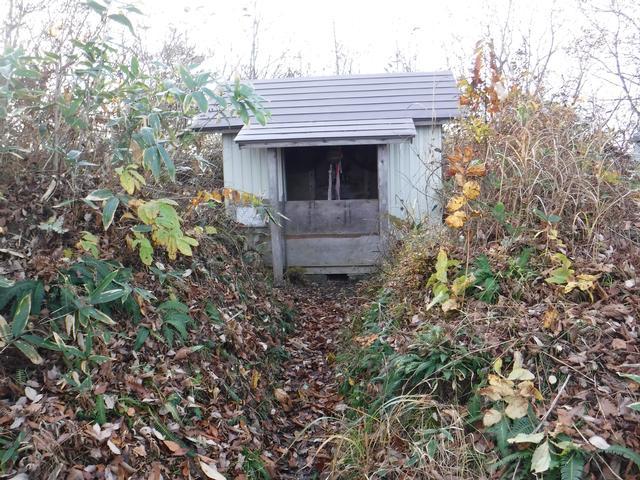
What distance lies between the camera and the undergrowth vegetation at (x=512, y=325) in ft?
10.1

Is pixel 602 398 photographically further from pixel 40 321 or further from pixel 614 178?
pixel 40 321

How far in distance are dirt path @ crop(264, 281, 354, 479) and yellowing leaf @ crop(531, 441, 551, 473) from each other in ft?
4.44

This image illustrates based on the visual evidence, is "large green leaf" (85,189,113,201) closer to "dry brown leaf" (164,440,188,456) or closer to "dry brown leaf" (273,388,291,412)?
"dry brown leaf" (164,440,188,456)

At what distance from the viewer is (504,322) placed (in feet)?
12.4

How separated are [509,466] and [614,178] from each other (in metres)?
2.63

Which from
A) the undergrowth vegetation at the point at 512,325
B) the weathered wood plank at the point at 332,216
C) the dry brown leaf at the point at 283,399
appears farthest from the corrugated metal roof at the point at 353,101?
the dry brown leaf at the point at 283,399

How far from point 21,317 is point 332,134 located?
5243 millimetres

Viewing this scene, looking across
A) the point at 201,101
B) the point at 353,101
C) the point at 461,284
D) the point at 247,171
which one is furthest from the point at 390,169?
the point at 201,101

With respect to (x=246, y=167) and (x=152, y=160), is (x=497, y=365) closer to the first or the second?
(x=152, y=160)

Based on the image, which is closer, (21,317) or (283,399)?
(21,317)

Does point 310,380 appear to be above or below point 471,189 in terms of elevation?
below

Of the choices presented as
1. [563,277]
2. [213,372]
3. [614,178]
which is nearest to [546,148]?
[614,178]

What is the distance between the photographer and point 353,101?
357 inches

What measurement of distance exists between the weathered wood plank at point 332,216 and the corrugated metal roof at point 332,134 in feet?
3.89
